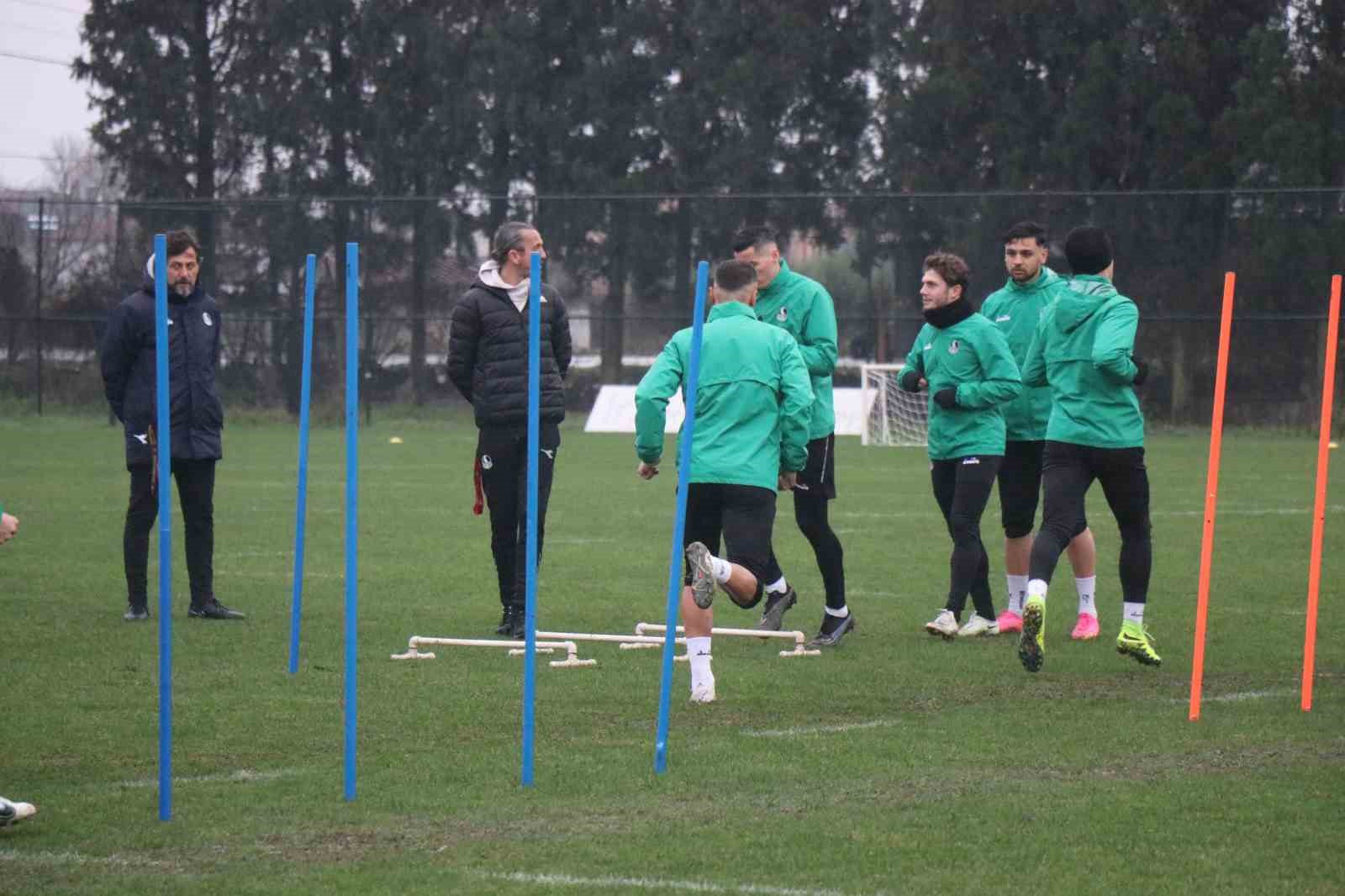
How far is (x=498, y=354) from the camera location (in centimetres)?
957

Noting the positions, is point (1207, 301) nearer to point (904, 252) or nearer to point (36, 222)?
point (904, 252)

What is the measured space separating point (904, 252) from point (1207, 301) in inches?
194

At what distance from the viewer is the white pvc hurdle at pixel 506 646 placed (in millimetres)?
8477

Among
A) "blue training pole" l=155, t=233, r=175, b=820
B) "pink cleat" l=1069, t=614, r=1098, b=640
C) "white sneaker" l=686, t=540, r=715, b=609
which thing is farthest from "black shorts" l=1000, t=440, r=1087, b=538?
"blue training pole" l=155, t=233, r=175, b=820

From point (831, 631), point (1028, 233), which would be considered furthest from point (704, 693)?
point (1028, 233)

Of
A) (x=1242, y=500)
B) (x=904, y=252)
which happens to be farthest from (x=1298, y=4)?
(x=1242, y=500)

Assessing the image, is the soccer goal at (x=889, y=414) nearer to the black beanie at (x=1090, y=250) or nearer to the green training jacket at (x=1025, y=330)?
the green training jacket at (x=1025, y=330)

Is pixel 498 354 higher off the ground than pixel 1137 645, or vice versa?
pixel 498 354

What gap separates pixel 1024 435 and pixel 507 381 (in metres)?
2.66

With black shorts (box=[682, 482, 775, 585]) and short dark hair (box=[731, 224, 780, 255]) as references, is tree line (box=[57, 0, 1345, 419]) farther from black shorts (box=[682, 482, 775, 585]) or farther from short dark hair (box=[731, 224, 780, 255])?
black shorts (box=[682, 482, 775, 585])

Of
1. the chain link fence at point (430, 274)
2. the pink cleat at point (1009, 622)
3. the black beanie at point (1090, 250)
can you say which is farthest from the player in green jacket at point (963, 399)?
the chain link fence at point (430, 274)

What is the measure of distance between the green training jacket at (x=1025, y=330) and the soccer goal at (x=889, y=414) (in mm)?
18499

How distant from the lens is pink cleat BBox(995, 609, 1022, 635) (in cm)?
969

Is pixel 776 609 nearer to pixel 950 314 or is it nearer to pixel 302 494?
pixel 950 314
